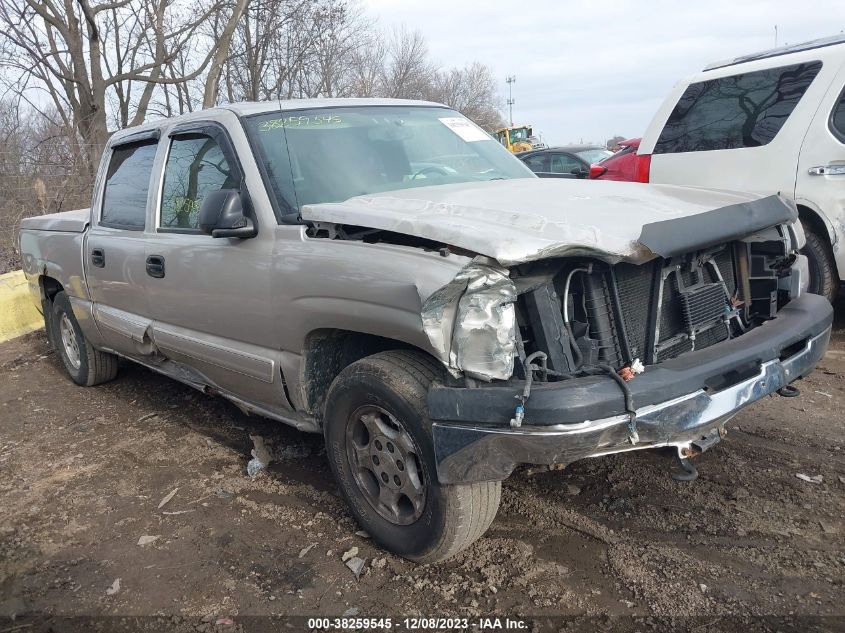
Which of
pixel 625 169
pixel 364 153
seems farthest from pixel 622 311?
pixel 625 169

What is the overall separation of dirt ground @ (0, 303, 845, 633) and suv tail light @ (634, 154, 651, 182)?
2.54 m

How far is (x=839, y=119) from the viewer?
4887 millimetres

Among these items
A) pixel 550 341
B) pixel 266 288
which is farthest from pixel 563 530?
pixel 266 288

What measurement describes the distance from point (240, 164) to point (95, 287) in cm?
202

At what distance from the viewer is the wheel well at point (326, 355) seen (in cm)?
302

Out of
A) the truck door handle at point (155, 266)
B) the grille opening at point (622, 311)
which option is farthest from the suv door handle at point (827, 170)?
the truck door handle at point (155, 266)

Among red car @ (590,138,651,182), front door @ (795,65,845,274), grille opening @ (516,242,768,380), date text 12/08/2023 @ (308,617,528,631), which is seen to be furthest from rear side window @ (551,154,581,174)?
date text 12/08/2023 @ (308,617,528,631)

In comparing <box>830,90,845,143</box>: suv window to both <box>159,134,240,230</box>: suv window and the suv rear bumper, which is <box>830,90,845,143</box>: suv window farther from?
<box>159,134,240,230</box>: suv window

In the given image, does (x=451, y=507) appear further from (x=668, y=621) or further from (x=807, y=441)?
(x=807, y=441)

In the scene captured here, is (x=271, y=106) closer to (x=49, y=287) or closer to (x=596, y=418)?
(x=596, y=418)

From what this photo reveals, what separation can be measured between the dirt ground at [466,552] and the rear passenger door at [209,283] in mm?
586

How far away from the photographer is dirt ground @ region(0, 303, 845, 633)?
248cm

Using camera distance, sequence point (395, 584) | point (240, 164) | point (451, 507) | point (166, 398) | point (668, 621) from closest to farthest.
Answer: point (668, 621), point (451, 507), point (395, 584), point (240, 164), point (166, 398)

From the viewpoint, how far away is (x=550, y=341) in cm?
236
